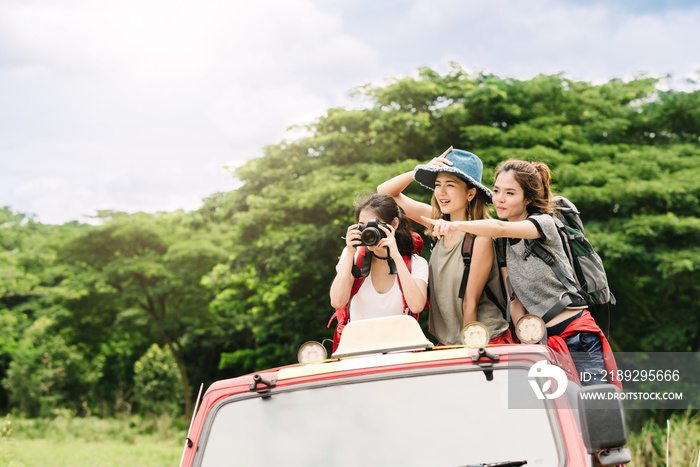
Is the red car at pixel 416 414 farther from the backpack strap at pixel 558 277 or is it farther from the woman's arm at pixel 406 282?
Result: the woman's arm at pixel 406 282

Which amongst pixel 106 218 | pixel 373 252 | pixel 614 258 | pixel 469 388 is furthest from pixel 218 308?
pixel 469 388

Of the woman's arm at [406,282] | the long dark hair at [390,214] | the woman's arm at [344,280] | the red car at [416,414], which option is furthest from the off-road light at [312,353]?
the long dark hair at [390,214]

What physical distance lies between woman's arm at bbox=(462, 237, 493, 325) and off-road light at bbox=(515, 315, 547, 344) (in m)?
0.59

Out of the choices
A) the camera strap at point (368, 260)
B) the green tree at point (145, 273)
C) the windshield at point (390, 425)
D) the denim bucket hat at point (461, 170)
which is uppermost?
the green tree at point (145, 273)

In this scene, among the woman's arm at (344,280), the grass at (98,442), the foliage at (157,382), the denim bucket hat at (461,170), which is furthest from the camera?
the foliage at (157,382)

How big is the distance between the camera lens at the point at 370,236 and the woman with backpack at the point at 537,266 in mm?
338

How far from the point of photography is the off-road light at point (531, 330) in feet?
8.78

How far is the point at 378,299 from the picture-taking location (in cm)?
349

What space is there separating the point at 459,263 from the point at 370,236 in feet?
1.60

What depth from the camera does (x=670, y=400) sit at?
37.9 ft

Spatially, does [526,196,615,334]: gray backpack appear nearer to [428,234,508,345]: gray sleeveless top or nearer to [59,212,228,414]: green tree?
[428,234,508,345]: gray sleeveless top

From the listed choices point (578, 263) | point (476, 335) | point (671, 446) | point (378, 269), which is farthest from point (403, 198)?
point (671, 446)

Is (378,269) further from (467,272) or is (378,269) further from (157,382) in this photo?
(157,382)

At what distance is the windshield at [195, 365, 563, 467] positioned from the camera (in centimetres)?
214
